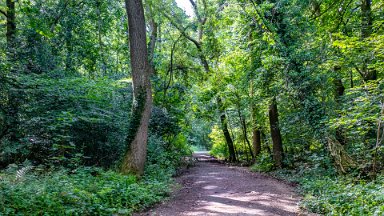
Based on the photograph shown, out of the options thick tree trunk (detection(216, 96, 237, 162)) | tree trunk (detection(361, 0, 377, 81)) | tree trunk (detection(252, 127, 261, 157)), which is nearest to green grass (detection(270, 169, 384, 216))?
tree trunk (detection(361, 0, 377, 81))

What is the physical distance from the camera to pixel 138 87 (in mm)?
8227

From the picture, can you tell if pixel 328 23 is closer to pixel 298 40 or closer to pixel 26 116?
pixel 298 40

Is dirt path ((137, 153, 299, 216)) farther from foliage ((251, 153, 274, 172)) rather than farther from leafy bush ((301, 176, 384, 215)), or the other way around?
foliage ((251, 153, 274, 172))

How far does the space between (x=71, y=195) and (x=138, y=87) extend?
4.31 metres

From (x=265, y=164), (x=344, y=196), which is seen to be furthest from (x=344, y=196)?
(x=265, y=164)

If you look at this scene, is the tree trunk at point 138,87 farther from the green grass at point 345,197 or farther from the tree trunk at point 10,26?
the green grass at point 345,197

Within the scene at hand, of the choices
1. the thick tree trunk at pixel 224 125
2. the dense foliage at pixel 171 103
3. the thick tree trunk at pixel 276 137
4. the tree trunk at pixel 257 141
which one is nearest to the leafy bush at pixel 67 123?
the dense foliage at pixel 171 103

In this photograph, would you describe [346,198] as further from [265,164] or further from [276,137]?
[265,164]

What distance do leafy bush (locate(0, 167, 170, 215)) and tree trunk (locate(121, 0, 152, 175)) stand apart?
52.8 inches

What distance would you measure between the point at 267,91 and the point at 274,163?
11.4 feet

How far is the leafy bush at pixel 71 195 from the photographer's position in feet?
13.1

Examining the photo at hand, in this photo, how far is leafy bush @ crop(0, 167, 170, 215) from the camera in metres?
3.98

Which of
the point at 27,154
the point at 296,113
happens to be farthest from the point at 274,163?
the point at 27,154

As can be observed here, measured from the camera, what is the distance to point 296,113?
932 cm
